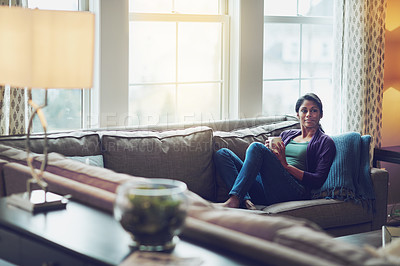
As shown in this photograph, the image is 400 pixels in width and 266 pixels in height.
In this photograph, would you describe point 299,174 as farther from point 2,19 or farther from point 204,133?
point 2,19

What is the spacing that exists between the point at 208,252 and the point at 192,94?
3111mm

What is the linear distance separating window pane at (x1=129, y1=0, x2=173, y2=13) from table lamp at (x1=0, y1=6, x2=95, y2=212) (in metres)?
2.19

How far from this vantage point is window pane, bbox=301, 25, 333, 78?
17.4 feet

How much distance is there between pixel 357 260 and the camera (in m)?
1.50

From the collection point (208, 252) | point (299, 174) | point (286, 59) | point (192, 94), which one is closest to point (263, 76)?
point (286, 59)

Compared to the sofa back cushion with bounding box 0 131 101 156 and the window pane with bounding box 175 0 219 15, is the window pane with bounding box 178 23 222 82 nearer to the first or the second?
the window pane with bounding box 175 0 219 15

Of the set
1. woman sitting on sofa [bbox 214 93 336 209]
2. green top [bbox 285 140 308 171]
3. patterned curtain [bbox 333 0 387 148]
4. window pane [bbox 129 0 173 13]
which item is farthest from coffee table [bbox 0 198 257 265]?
patterned curtain [bbox 333 0 387 148]

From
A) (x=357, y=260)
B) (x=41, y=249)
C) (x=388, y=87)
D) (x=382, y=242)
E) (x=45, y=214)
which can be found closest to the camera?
(x=357, y=260)

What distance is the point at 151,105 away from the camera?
456cm

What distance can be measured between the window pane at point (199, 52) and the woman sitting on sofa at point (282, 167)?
2.83ft

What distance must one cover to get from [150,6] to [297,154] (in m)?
1.51

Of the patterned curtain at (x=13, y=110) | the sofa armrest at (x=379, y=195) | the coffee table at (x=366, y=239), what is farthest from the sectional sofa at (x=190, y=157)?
the coffee table at (x=366, y=239)

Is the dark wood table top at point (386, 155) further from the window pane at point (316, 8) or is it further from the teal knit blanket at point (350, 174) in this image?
the window pane at point (316, 8)

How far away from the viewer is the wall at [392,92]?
5.52 m
